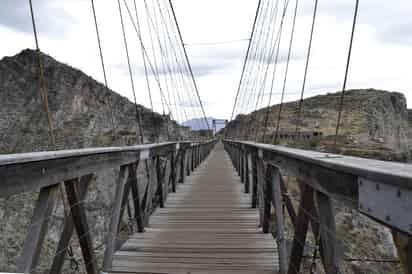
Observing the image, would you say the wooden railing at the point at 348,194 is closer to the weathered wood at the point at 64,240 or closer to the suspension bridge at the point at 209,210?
the suspension bridge at the point at 209,210

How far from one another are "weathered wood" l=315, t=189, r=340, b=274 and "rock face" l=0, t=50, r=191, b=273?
1389 centimetres

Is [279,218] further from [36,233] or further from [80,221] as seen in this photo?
[36,233]

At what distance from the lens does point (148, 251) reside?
294cm

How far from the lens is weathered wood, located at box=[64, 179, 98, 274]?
173 centimetres

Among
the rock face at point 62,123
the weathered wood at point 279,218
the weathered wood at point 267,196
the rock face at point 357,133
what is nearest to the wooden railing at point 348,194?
the weathered wood at point 279,218

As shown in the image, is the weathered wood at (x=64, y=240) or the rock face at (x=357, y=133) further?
the rock face at (x=357, y=133)

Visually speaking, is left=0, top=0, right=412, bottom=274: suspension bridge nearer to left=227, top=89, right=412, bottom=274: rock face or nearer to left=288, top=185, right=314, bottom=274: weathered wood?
left=288, top=185, right=314, bottom=274: weathered wood

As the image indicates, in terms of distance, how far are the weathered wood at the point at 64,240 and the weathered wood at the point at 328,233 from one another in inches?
46.6

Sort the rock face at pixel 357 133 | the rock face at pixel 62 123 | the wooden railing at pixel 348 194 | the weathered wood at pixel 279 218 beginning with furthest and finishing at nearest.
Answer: the rock face at pixel 62 123 < the rock face at pixel 357 133 < the weathered wood at pixel 279 218 < the wooden railing at pixel 348 194

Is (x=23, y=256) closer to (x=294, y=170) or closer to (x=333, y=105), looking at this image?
(x=294, y=170)

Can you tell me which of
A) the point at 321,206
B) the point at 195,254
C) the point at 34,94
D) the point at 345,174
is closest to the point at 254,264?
the point at 195,254

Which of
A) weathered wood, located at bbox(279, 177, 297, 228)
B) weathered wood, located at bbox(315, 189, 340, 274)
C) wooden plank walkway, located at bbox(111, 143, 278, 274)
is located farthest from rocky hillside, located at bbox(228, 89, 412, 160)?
weathered wood, located at bbox(315, 189, 340, 274)

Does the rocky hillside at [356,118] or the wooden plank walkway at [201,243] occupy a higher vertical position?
the rocky hillside at [356,118]

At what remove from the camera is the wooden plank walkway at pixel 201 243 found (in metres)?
2.61
